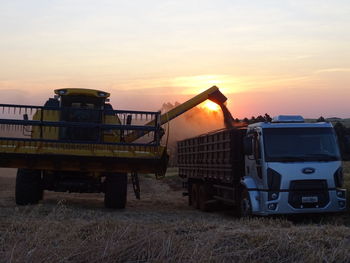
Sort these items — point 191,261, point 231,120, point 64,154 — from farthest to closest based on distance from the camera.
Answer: point 231,120, point 64,154, point 191,261

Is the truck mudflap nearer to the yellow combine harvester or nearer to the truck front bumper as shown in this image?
the truck front bumper

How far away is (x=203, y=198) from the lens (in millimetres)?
18531

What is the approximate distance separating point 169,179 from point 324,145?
24.1m

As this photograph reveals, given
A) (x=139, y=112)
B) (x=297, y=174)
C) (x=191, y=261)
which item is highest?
(x=139, y=112)

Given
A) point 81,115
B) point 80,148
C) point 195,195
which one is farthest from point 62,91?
point 195,195

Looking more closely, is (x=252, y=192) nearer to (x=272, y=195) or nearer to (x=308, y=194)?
(x=272, y=195)

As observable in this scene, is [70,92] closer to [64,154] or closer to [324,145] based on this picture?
[64,154]

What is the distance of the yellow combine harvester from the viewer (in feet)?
49.0

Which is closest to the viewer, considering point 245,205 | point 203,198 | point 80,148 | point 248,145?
point 248,145

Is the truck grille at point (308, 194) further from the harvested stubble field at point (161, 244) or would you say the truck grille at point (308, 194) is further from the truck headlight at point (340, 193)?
the harvested stubble field at point (161, 244)

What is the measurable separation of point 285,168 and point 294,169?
0.69 feet

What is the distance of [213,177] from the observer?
1698cm

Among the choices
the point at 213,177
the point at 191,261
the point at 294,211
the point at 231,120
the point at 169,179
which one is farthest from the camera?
the point at 169,179

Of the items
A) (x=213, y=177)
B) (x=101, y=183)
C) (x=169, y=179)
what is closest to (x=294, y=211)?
(x=213, y=177)
